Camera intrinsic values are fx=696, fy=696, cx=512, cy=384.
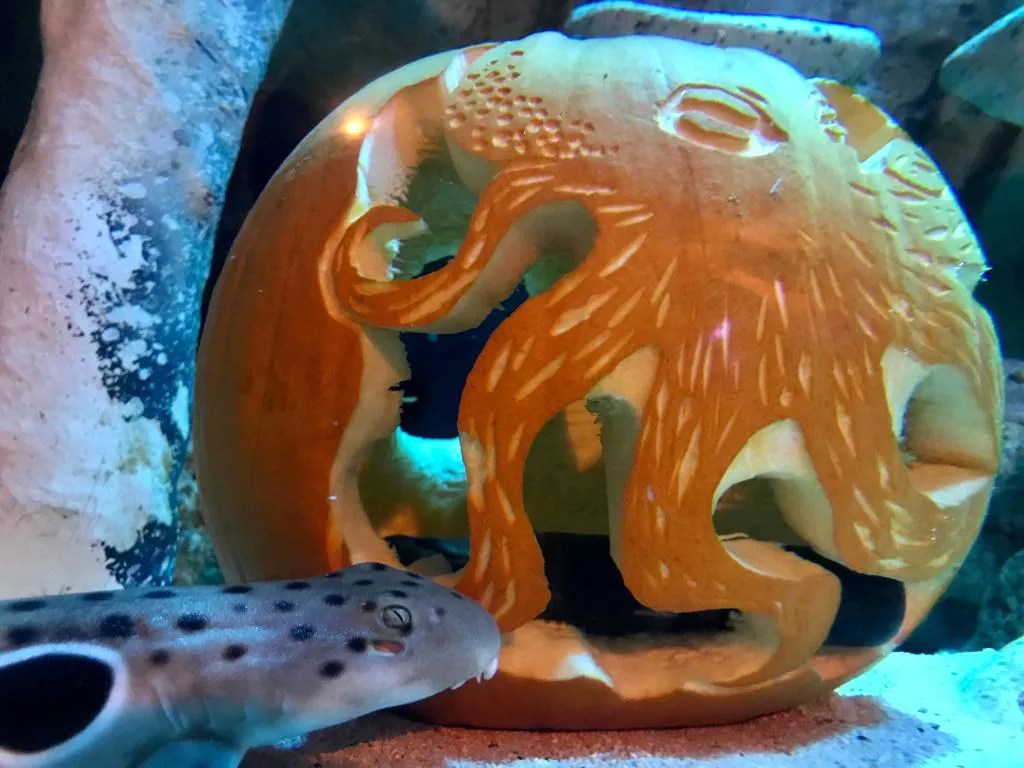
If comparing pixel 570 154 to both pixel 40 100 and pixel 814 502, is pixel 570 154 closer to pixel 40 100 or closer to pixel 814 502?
pixel 814 502

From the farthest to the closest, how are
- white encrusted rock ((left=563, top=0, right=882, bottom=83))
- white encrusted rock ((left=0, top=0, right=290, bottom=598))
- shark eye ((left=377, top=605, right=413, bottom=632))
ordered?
white encrusted rock ((left=563, top=0, right=882, bottom=83))
white encrusted rock ((left=0, top=0, right=290, bottom=598))
shark eye ((left=377, top=605, right=413, bottom=632))

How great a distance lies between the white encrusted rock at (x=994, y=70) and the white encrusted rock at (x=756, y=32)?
2.65ft

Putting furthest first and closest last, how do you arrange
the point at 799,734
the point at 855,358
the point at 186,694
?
the point at 799,734, the point at 855,358, the point at 186,694

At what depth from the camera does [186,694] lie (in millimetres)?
798

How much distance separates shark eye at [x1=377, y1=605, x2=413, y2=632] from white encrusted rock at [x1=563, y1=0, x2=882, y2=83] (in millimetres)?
1590

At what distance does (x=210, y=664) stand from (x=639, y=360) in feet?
2.30

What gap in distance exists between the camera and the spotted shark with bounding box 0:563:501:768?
0.74 meters

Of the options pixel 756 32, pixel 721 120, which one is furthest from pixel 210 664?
pixel 756 32

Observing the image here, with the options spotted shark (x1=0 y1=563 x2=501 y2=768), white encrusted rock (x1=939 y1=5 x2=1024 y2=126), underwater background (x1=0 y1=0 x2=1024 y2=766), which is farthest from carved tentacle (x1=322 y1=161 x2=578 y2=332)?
white encrusted rock (x1=939 y1=5 x2=1024 y2=126)

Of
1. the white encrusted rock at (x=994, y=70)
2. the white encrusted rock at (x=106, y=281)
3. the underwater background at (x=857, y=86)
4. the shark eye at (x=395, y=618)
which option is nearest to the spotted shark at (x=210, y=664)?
the shark eye at (x=395, y=618)

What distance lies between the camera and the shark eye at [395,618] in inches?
35.0

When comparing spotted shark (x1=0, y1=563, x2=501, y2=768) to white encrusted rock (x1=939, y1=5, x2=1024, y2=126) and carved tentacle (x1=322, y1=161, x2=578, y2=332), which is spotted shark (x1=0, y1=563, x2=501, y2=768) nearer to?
carved tentacle (x1=322, y1=161, x2=578, y2=332)

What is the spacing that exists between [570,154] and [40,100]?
1630 mm

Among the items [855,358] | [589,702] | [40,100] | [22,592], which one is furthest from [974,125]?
[22,592]
